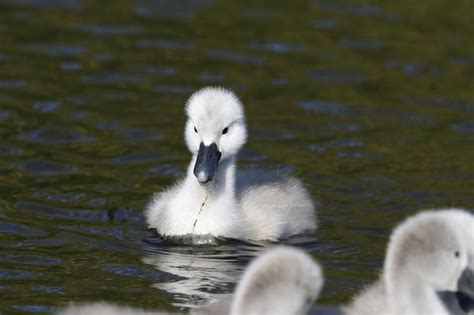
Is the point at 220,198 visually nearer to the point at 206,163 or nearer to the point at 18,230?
the point at 206,163

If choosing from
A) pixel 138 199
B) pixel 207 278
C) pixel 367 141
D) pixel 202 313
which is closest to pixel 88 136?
pixel 138 199

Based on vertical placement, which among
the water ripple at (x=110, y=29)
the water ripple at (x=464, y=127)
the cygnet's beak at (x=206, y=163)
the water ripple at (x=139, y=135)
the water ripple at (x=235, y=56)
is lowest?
the water ripple at (x=139, y=135)

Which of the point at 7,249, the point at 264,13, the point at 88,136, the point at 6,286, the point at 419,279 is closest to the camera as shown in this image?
the point at 419,279

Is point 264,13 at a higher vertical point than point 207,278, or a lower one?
higher

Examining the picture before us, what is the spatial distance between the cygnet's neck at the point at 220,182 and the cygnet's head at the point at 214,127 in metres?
0.08

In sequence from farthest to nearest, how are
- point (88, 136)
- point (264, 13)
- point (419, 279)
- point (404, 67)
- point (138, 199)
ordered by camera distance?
point (264, 13) < point (404, 67) < point (88, 136) < point (138, 199) < point (419, 279)

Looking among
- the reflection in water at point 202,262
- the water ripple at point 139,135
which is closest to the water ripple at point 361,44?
the water ripple at point 139,135

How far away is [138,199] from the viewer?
11.1m

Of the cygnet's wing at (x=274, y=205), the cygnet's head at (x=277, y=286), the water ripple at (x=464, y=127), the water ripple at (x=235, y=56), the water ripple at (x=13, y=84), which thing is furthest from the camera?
the water ripple at (x=235, y=56)

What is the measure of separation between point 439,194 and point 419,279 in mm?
3504

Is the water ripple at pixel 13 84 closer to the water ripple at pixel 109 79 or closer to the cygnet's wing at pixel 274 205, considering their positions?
the water ripple at pixel 109 79

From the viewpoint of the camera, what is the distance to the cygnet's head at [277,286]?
Result: 704cm

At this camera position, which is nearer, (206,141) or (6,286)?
(6,286)

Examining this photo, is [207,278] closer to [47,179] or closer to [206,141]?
[206,141]
